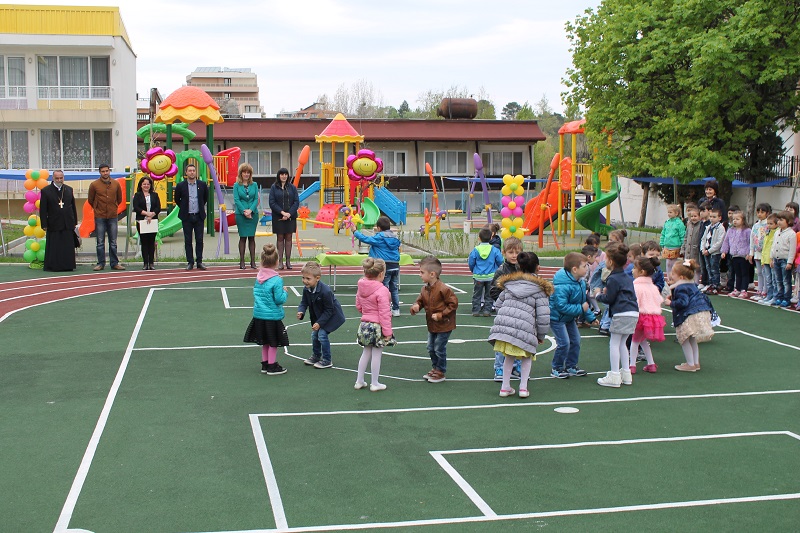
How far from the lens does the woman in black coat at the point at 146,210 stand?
18.7 m

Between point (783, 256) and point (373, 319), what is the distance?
28.3 ft

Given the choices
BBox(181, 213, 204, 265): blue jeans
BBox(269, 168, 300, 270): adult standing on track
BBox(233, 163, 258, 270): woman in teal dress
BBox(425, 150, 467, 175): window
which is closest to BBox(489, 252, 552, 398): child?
BBox(269, 168, 300, 270): adult standing on track

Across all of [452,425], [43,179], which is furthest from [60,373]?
[43,179]

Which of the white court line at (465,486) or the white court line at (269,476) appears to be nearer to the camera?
the white court line at (269,476)

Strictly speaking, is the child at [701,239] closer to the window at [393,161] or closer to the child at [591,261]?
the child at [591,261]

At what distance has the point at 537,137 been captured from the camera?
171 feet

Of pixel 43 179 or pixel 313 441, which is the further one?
pixel 43 179

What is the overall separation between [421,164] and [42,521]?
47.2 meters

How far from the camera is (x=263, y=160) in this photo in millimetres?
50312

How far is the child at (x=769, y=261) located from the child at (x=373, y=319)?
8.47m

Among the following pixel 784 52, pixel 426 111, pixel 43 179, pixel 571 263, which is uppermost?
pixel 426 111

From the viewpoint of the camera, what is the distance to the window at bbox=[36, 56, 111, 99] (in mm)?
39750

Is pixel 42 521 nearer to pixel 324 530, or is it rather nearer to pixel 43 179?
pixel 324 530

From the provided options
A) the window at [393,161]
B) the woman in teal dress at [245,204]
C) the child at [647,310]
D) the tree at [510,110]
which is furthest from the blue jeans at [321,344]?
the tree at [510,110]
